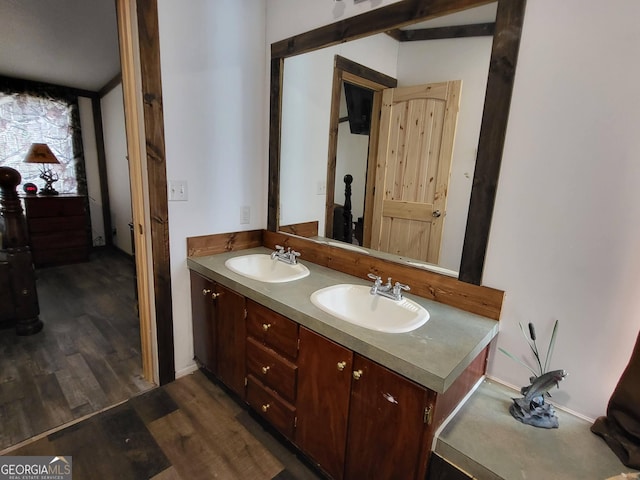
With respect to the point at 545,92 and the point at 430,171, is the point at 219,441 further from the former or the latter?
the point at 545,92

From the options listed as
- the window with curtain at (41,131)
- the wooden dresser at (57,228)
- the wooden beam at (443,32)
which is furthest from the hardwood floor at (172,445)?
the window with curtain at (41,131)

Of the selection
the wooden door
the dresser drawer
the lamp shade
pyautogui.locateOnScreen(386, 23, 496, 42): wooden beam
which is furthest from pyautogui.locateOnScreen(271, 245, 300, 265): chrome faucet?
the lamp shade

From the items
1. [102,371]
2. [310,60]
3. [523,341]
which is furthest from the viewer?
[102,371]

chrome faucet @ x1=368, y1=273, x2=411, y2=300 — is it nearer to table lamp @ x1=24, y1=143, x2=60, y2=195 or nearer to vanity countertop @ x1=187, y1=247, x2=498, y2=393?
vanity countertop @ x1=187, y1=247, x2=498, y2=393

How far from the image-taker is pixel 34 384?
1.98 meters

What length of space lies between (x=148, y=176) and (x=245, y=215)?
2.18ft

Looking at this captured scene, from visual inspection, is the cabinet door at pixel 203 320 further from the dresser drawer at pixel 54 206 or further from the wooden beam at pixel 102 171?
the wooden beam at pixel 102 171

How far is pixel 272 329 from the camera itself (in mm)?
1506

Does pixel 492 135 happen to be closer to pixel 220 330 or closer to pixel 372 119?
pixel 372 119

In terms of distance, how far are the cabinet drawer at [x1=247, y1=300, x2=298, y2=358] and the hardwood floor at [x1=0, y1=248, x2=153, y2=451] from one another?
986 millimetres

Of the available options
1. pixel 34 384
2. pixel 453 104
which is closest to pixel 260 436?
pixel 34 384

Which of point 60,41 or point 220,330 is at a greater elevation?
point 60,41

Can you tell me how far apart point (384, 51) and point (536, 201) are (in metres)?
1.03

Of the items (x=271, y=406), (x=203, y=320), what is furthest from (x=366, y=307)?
(x=203, y=320)
